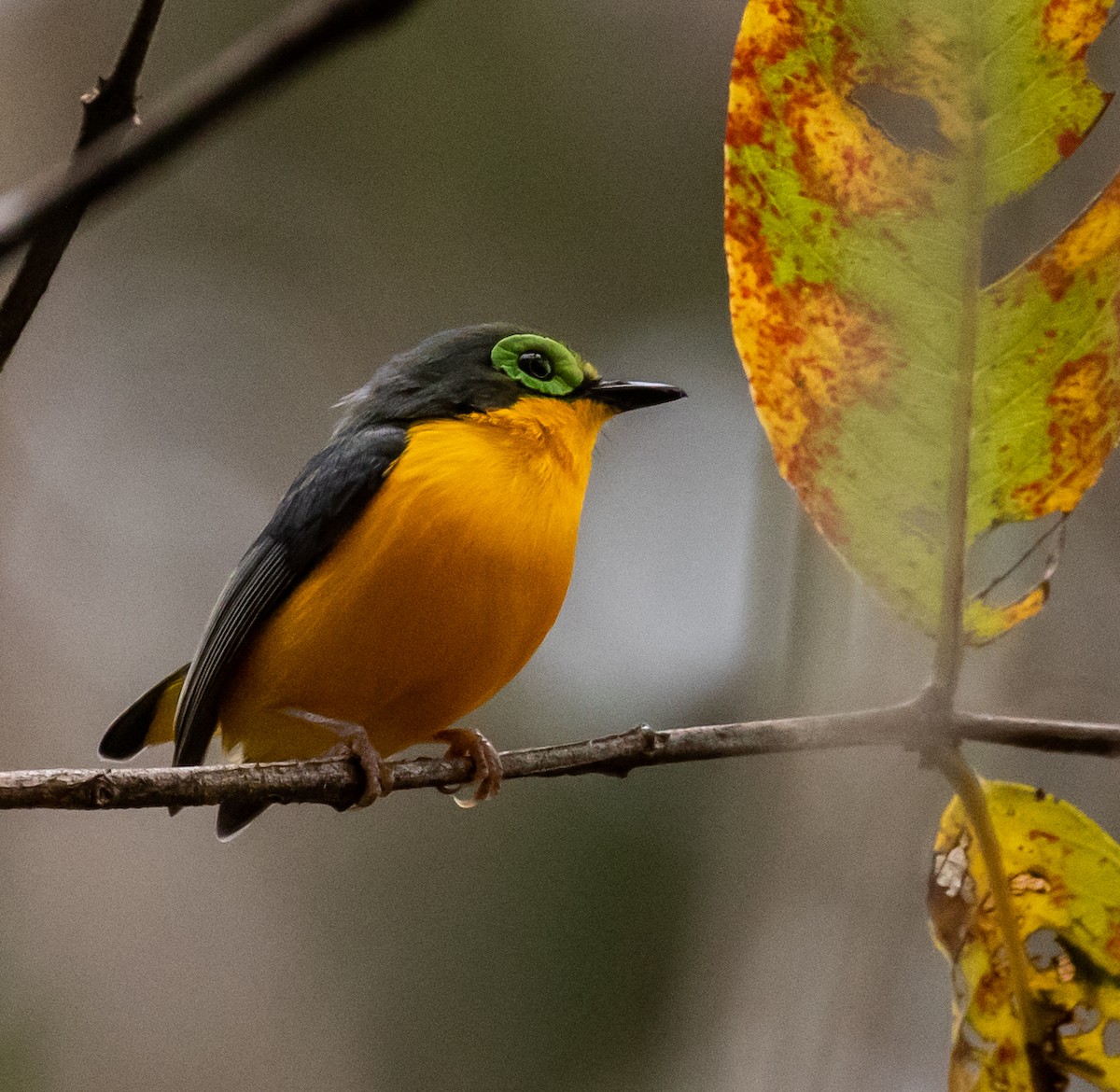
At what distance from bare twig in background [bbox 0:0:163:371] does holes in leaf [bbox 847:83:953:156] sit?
3.12ft

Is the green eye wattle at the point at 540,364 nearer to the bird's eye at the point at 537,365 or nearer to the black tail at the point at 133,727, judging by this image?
the bird's eye at the point at 537,365

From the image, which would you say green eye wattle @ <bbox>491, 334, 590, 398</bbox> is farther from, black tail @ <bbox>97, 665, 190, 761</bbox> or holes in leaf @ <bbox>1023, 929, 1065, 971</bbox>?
holes in leaf @ <bbox>1023, 929, 1065, 971</bbox>

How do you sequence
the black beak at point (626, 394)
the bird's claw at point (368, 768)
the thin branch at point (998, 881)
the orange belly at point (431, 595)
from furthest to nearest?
the black beak at point (626, 394) < the orange belly at point (431, 595) < the bird's claw at point (368, 768) < the thin branch at point (998, 881)

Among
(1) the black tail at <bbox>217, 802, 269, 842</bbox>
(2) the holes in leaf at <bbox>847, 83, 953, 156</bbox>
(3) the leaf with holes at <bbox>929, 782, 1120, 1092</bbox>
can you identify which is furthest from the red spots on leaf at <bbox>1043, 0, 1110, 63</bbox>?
(1) the black tail at <bbox>217, 802, 269, 842</bbox>

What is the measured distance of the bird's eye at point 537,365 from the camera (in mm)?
3332

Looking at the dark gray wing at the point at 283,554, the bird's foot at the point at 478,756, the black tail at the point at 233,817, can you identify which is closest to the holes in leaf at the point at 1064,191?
the bird's foot at the point at 478,756

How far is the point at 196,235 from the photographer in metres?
10.4

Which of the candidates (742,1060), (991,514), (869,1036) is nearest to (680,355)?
(742,1060)

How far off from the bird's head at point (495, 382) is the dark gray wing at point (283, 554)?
117 millimetres

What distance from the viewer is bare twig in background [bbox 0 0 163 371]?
87 centimetres

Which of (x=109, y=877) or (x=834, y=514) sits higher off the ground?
(x=834, y=514)

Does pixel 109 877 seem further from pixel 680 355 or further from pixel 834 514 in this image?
pixel 834 514

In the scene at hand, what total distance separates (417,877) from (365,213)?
5.03 meters

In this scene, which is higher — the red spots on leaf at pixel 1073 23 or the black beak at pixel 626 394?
the red spots on leaf at pixel 1073 23
